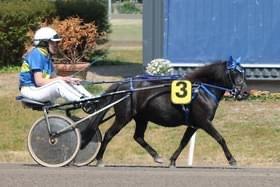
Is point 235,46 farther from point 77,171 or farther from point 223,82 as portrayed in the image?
point 77,171

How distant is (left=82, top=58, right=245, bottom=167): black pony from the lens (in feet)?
31.9

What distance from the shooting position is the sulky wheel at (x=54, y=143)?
9.66 meters

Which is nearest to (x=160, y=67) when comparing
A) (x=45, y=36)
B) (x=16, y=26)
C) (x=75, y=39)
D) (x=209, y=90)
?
(x=75, y=39)

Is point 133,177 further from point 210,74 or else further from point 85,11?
point 85,11

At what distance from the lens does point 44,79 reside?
380 inches

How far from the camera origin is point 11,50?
20906mm

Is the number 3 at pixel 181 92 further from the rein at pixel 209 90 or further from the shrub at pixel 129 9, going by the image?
the shrub at pixel 129 9

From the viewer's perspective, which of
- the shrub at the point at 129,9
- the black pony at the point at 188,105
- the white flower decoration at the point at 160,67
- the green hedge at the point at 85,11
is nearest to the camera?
the black pony at the point at 188,105

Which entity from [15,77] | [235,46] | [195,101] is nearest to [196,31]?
[235,46]

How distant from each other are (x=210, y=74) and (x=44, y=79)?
2.10m

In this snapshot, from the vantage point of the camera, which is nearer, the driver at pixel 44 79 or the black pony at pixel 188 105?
the driver at pixel 44 79

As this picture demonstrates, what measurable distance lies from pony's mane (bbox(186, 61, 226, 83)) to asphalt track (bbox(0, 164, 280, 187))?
3.78 feet

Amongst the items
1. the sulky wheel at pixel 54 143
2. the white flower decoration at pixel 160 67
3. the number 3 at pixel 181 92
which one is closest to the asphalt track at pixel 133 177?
the sulky wheel at pixel 54 143

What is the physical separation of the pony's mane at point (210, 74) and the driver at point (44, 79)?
1415 mm
